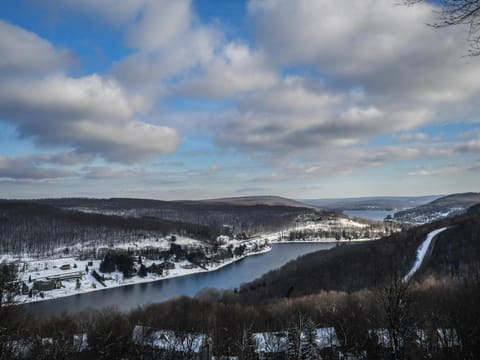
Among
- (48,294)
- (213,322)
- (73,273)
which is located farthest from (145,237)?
(213,322)

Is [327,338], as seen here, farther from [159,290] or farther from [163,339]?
[159,290]

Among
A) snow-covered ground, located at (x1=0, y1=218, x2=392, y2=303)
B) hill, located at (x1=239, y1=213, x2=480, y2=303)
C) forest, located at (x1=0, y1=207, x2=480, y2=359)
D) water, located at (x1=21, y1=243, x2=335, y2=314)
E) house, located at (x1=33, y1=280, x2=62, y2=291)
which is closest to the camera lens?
forest, located at (x1=0, y1=207, x2=480, y2=359)

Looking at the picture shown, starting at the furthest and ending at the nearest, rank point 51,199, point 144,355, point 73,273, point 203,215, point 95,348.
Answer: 1. point 51,199
2. point 203,215
3. point 73,273
4. point 95,348
5. point 144,355

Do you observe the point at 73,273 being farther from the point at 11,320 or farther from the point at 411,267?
the point at 11,320

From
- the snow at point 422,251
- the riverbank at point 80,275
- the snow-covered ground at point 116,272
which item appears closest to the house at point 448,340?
the snow at point 422,251

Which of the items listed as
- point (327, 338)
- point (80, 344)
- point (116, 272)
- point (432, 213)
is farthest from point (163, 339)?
point (432, 213)

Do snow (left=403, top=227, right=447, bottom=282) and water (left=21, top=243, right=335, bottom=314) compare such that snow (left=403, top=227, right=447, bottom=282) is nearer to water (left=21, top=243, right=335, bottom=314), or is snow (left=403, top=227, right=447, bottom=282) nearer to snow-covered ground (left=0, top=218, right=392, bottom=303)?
water (left=21, top=243, right=335, bottom=314)

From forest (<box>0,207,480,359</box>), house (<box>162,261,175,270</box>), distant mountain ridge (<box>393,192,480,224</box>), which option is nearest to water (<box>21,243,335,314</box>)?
house (<box>162,261,175,270</box>)

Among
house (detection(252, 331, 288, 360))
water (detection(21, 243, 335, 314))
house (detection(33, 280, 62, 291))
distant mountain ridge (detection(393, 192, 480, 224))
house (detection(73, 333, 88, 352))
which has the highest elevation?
house (detection(252, 331, 288, 360))
